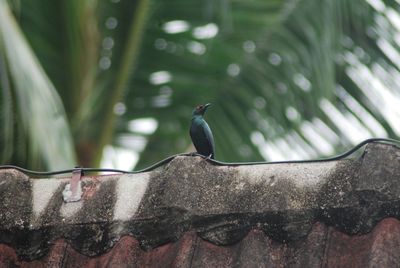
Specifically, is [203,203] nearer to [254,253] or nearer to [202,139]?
[254,253]

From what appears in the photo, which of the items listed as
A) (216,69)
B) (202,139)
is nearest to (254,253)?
(202,139)

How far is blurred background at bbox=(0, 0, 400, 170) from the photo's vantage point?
7906mm

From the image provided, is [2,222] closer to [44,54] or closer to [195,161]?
[195,161]

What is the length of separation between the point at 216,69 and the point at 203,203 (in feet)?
20.6

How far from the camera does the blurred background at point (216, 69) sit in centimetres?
791

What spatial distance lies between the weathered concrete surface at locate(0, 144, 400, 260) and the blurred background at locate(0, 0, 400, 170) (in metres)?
4.34

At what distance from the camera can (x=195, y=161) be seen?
3.02 meters

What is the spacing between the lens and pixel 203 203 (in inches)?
A: 115

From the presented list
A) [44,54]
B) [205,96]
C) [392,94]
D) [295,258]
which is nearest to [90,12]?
[44,54]

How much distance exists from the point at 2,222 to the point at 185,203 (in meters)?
0.52

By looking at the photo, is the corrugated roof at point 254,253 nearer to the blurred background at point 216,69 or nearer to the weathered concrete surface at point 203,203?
the weathered concrete surface at point 203,203

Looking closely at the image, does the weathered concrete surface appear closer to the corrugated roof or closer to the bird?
the corrugated roof

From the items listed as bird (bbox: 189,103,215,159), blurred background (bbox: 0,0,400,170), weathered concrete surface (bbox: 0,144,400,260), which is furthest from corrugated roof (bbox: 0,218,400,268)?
blurred background (bbox: 0,0,400,170)

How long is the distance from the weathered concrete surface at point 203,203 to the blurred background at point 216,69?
4.34 metres
